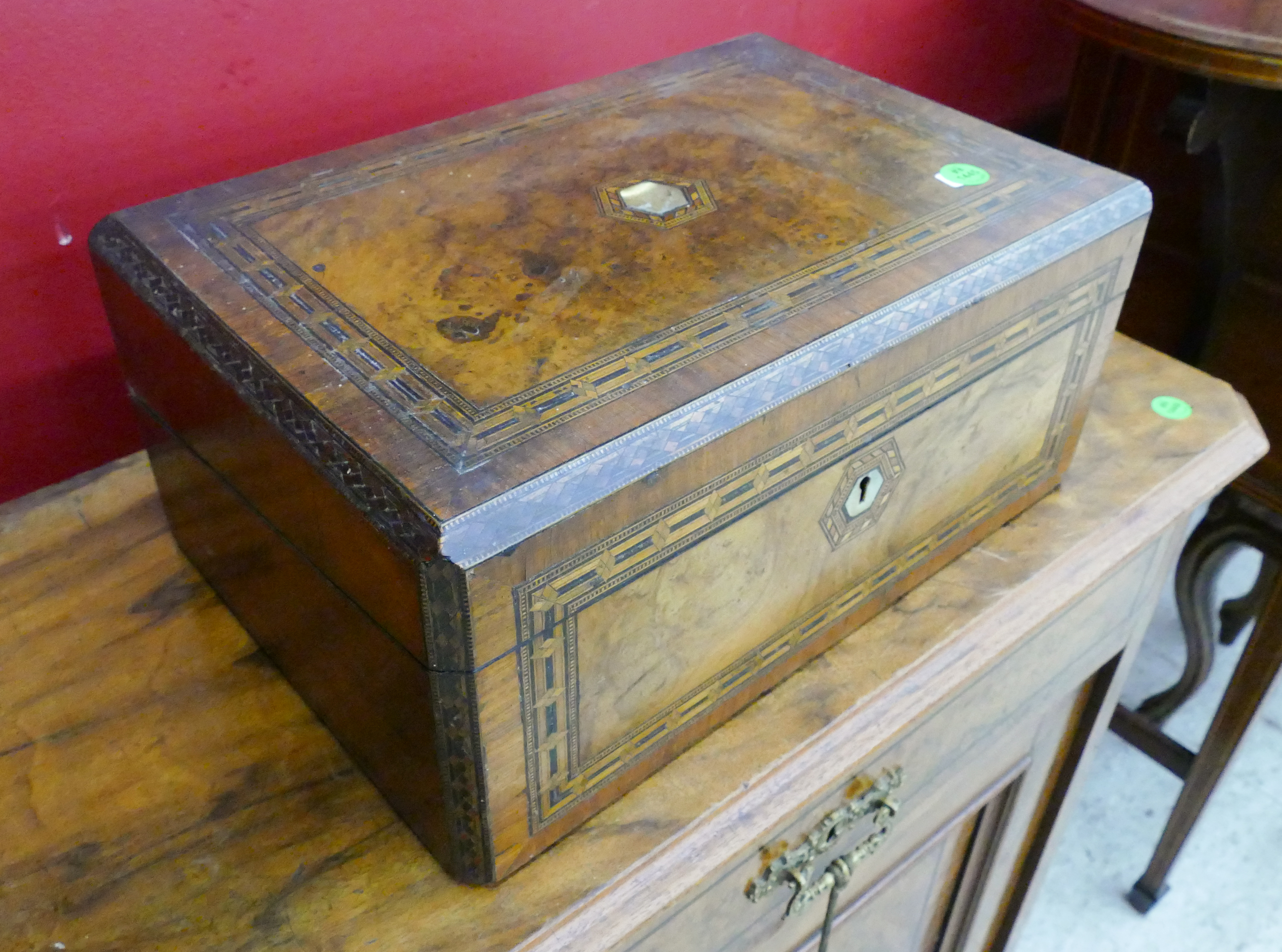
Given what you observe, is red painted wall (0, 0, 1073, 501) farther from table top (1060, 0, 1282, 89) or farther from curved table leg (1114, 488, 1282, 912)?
curved table leg (1114, 488, 1282, 912)

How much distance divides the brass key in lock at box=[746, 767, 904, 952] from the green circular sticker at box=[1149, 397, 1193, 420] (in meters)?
0.38

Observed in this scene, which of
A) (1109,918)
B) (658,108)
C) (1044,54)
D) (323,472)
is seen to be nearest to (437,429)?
(323,472)

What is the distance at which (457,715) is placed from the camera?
508 millimetres

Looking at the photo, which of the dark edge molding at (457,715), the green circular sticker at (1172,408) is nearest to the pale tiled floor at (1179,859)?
the green circular sticker at (1172,408)

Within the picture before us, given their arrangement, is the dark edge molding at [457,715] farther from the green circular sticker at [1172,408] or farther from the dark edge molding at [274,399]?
the green circular sticker at [1172,408]

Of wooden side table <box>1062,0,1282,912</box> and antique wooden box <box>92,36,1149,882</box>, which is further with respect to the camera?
wooden side table <box>1062,0,1282,912</box>

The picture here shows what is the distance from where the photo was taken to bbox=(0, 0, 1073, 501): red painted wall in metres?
0.70

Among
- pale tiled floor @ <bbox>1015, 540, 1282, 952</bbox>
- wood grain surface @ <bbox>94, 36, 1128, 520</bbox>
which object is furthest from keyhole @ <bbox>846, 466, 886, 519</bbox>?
pale tiled floor @ <bbox>1015, 540, 1282, 952</bbox>

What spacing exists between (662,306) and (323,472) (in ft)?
0.66

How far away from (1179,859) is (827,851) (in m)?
0.99

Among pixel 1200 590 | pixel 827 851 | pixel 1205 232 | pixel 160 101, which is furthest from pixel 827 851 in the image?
pixel 1200 590

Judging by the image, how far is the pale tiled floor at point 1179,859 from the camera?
1.44m

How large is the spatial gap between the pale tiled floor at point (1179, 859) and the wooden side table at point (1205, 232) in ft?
0.16

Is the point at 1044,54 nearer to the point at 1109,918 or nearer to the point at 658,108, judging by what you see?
the point at 658,108
